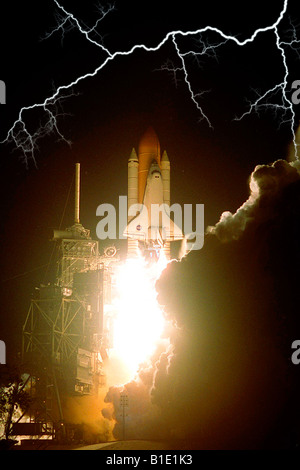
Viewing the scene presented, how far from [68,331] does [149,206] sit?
11311 mm

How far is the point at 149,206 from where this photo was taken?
60.8 meters

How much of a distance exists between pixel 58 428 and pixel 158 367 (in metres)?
11.3

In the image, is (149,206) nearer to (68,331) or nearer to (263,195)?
(68,331)

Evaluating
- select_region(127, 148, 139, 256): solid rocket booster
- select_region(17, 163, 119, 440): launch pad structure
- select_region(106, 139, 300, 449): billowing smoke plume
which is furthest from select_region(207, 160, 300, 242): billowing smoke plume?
select_region(127, 148, 139, 256): solid rocket booster

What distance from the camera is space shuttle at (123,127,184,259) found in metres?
60.5

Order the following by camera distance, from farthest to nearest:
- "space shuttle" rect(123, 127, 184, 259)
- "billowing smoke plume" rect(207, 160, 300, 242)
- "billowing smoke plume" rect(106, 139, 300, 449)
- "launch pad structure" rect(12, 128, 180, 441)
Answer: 1. "space shuttle" rect(123, 127, 184, 259)
2. "launch pad structure" rect(12, 128, 180, 441)
3. "billowing smoke plume" rect(207, 160, 300, 242)
4. "billowing smoke plume" rect(106, 139, 300, 449)

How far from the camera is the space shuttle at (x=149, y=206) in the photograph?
6050 centimetres

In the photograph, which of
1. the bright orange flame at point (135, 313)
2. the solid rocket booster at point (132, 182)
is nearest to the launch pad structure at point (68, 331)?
the bright orange flame at point (135, 313)

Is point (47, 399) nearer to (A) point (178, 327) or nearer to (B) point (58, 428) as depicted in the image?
(B) point (58, 428)

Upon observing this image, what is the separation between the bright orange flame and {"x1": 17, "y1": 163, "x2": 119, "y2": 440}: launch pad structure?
3.13ft

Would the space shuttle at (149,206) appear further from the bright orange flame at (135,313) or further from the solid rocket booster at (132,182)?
the bright orange flame at (135,313)

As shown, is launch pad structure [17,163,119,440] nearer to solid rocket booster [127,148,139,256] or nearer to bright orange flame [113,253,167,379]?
bright orange flame [113,253,167,379]
